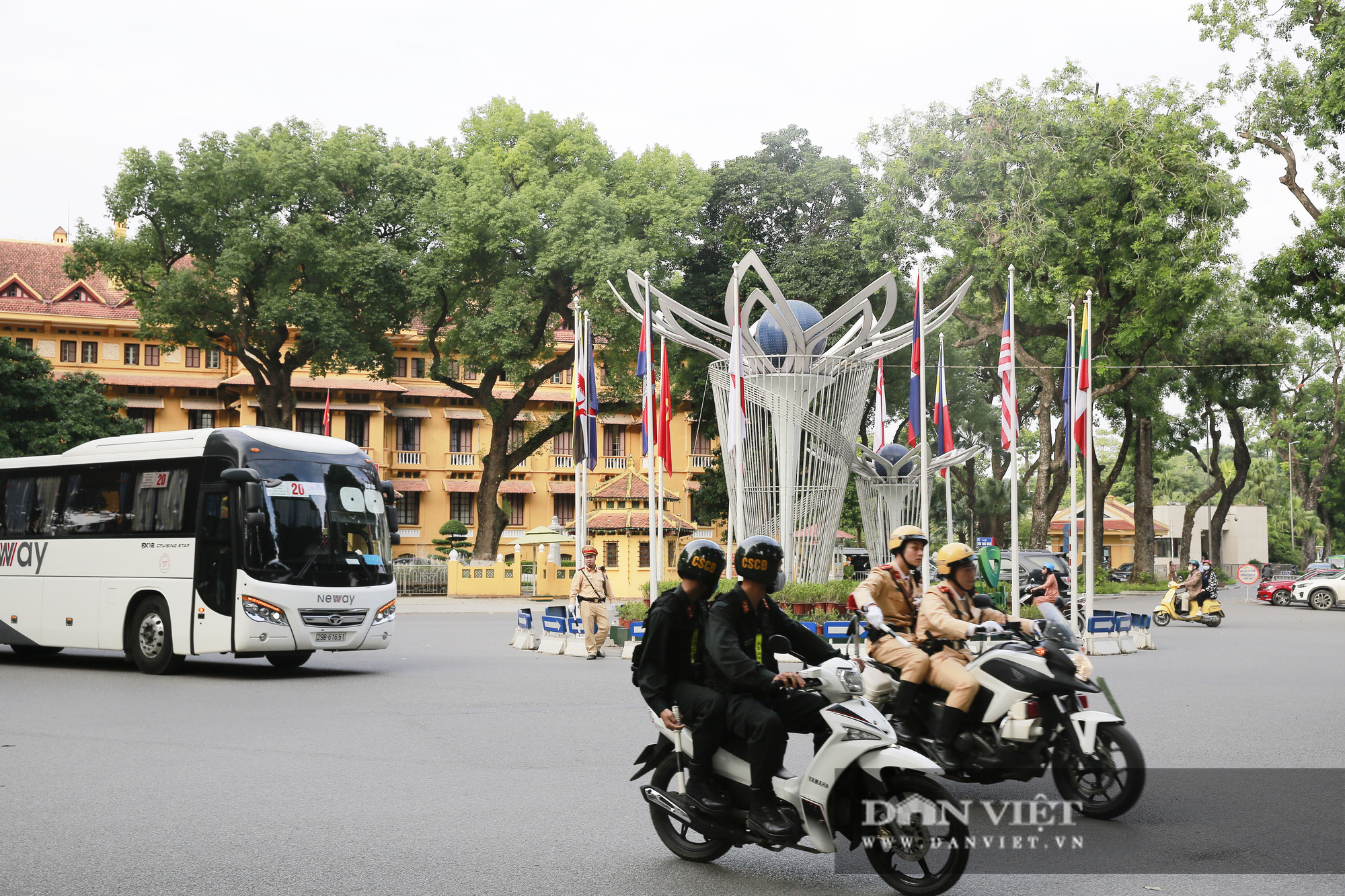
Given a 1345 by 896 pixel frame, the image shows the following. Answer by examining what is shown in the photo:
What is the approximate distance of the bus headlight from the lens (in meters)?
14.4

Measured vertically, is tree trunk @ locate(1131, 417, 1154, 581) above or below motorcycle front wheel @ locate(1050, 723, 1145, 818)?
above

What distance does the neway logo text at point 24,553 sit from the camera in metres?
16.3

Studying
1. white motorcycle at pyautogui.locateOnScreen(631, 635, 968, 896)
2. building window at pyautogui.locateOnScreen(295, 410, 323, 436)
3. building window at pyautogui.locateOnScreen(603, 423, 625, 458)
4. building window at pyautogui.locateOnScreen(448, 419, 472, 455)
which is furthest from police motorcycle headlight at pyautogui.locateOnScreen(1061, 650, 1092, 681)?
building window at pyautogui.locateOnScreen(448, 419, 472, 455)

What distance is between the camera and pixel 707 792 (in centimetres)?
567

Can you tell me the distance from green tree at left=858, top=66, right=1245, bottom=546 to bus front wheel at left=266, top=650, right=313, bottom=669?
914 inches

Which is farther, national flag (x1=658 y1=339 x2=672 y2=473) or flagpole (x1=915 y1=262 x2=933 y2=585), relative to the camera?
Answer: national flag (x1=658 y1=339 x2=672 y2=473)

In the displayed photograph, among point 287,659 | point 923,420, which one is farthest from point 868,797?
point 923,420

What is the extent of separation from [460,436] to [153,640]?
40989 mm

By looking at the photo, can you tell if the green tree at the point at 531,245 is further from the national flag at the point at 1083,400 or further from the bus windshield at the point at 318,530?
the bus windshield at the point at 318,530

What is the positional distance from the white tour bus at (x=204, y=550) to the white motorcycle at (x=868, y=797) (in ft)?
34.3

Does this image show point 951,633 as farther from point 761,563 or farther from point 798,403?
point 798,403

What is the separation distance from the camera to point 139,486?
15586mm

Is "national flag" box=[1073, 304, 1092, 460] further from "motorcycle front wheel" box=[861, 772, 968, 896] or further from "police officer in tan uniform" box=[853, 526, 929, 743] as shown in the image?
"motorcycle front wheel" box=[861, 772, 968, 896]

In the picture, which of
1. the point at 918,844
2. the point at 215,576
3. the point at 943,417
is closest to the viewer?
the point at 918,844
